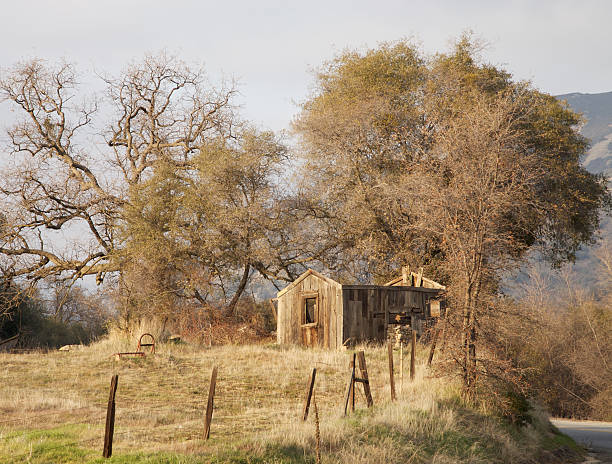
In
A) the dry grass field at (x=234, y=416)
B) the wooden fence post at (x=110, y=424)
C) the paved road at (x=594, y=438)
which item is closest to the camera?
the wooden fence post at (x=110, y=424)

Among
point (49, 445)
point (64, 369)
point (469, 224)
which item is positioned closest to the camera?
point (49, 445)

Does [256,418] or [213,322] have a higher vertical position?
[213,322]

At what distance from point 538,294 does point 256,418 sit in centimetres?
4519

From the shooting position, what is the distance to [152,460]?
29.6 ft

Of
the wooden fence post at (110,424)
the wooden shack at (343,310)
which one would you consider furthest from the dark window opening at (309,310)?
the wooden fence post at (110,424)

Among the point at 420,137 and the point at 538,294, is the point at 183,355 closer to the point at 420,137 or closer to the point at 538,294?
the point at 420,137

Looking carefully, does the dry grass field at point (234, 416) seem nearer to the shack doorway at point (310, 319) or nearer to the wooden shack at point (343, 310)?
the wooden shack at point (343, 310)

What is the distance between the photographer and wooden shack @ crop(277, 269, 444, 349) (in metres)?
26.2

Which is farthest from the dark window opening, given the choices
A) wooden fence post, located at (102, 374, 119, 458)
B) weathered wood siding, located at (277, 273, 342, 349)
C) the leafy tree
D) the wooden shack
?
wooden fence post, located at (102, 374, 119, 458)

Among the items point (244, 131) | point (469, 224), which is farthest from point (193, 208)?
point (469, 224)

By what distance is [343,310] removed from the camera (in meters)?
26.0

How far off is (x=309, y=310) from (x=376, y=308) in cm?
346

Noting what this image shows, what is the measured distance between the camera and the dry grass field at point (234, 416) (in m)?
9.96

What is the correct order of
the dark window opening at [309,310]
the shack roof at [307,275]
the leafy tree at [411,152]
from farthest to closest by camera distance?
1. the leafy tree at [411,152]
2. the dark window opening at [309,310]
3. the shack roof at [307,275]
